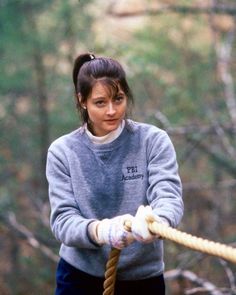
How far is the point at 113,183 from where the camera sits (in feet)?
5.41

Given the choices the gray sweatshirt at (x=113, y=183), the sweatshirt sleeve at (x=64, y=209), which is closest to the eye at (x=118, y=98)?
the gray sweatshirt at (x=113, y=183)

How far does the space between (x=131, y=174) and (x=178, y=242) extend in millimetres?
395

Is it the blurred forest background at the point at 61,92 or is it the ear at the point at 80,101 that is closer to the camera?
the ear at the point at 80,101

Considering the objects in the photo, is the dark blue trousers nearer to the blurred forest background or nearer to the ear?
the ear

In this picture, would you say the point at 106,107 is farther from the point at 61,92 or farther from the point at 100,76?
the point at 61,92

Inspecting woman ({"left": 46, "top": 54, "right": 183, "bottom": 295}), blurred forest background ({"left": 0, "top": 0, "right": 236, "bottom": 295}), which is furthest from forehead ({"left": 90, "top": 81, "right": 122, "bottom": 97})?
blurred forest background ({"left": 0, "top": 0, "right": 236, "bottom": 295})

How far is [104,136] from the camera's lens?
5.55 ft

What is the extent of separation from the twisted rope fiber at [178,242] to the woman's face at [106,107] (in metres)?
0.34

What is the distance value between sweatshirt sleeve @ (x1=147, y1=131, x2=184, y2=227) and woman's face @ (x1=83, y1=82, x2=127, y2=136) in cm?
12

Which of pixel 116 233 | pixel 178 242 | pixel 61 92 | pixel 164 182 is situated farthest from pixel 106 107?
pixel 61 92

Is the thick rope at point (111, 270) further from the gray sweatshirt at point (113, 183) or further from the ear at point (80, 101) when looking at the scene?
the ear at point (80, 101)

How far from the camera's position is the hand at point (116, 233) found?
142 centimetres

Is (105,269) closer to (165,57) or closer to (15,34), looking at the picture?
(15,34)

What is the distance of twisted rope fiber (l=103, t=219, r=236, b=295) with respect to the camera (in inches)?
45.2
